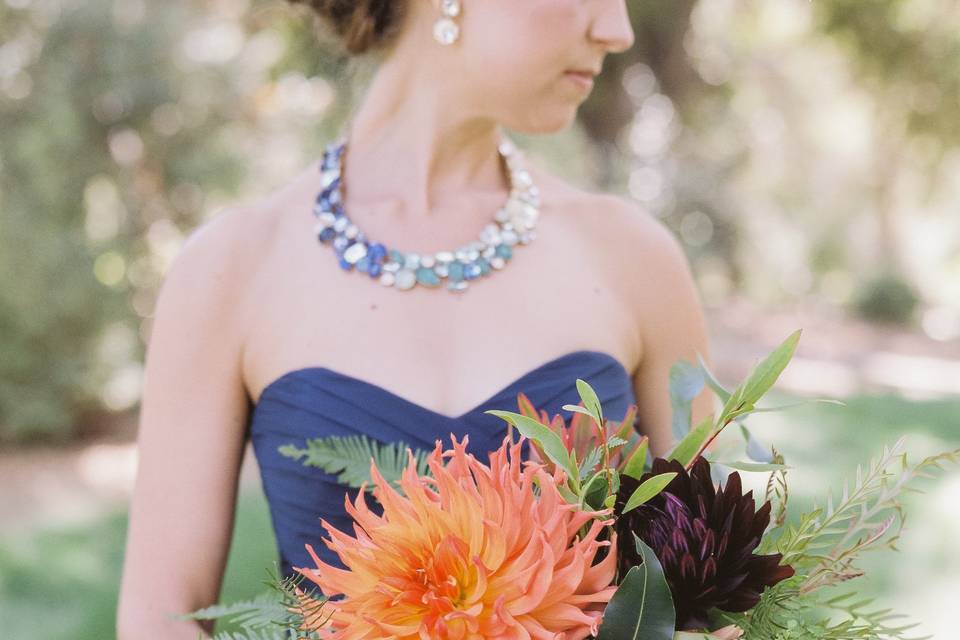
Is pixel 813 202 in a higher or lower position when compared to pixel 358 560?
higher

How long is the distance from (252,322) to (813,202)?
23931mm

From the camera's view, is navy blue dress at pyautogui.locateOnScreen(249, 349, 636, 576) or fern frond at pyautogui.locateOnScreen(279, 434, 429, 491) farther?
navy blue dress at pyautogui.locateOnScreen(249, 349, 636, 576)

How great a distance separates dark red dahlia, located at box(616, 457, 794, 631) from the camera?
1.02m

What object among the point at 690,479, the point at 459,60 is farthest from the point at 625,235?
the point at 690,479

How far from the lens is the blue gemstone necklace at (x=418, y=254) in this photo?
75.0 inches

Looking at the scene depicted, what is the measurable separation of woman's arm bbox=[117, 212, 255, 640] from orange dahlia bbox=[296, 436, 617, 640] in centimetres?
87

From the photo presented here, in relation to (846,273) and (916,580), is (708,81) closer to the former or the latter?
(846,273)

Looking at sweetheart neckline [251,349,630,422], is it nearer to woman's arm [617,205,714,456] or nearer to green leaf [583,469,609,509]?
woman's arm [617,205,714,456]

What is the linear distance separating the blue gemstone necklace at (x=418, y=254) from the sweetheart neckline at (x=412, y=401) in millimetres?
201

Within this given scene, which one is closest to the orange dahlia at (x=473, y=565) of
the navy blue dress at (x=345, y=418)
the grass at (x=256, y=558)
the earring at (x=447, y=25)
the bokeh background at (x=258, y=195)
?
the navy blue dress at (x=345, y=418)

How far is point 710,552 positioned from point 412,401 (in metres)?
0.86

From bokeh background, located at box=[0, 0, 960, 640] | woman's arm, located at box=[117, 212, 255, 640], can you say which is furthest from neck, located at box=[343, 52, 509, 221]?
bokeh background, located at box=[0, 0, 960, 640]

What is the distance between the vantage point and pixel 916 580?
5.26m

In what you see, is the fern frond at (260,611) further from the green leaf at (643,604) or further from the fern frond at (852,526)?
the fern frond at (852,526)
